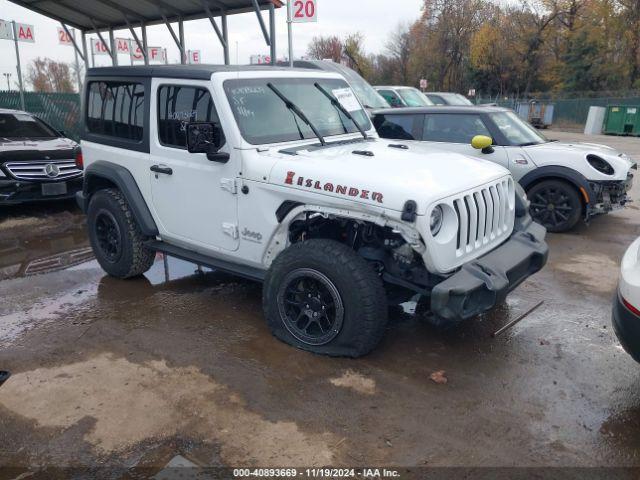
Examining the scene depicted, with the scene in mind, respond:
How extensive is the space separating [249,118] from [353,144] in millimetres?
934

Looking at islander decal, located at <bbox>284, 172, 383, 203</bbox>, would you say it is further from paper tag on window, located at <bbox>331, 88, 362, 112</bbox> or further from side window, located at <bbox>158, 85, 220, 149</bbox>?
paper tag on window, located at <bbox>331, 88, 362, 112</bbox>

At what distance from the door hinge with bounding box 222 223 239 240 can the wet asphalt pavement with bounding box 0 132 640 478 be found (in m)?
0.79

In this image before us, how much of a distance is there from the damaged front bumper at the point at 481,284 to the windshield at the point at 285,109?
1779 mm

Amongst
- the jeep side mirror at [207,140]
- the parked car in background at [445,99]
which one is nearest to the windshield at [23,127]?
the jeep side mirror at [207,140]

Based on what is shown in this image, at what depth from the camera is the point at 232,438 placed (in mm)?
3018

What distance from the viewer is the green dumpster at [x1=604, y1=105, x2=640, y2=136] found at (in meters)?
25.0

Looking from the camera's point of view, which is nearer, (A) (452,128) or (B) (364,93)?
(A) (452,128)

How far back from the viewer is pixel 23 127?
898 centimetres

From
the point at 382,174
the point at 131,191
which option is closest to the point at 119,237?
the point at 131,191

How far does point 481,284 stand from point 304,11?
7.54m

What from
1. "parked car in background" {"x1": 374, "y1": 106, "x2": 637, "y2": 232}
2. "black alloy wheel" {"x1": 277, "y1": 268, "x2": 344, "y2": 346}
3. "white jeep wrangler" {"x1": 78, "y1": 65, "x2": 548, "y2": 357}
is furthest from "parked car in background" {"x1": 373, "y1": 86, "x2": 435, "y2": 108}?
"black alloy wheel" {"x1": 277, "y1": 268, "x2": 344, "y2": 346}

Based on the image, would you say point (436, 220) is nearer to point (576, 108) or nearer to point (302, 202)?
point (302, 202)

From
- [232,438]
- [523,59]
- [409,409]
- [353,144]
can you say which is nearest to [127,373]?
[232,438]

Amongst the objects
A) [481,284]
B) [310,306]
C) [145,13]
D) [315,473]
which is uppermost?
[145,13]
